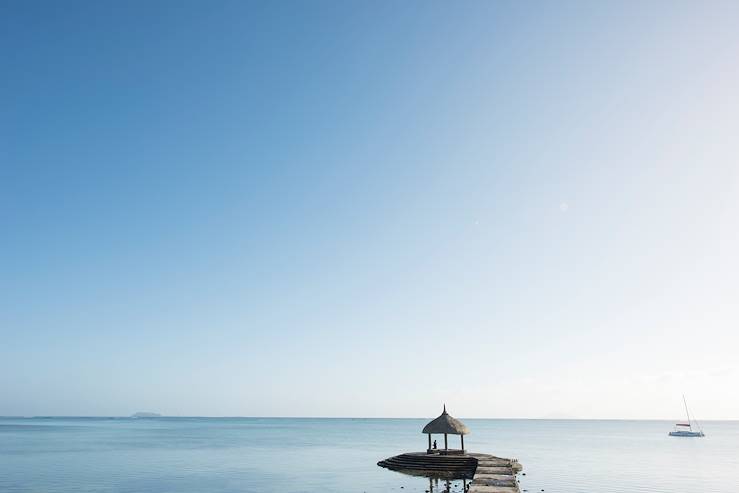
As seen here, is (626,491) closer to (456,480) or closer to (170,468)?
(456,480)

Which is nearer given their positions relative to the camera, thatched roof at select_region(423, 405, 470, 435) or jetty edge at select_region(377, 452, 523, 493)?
jetty edge at select_region(377, 452, 523, 493)

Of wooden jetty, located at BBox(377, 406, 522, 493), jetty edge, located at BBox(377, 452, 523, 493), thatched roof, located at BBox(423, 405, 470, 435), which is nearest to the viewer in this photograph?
jetty edge, located at BBox(377, 452, 523, 493)

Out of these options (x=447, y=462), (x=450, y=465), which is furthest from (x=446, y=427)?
(x=450, y=465)

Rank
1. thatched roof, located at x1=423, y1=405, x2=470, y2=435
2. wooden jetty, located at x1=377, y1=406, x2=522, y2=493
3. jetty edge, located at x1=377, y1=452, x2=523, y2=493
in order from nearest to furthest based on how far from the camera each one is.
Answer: jetty edge, located at x1=377, y1=452, x2=523, y2=493
wooden jetty, located at x1=377, y1=406, x2=522, y2=493
thatched roof, located at x1=423, y1=405, x2=470, y2=435

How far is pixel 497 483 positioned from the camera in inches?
1319

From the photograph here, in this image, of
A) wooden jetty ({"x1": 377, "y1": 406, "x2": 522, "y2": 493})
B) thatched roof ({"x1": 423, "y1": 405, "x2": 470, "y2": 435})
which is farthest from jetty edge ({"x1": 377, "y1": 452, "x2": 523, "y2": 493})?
thatched roof ({"x1": 423, "y1": 405, "x2": 470, "y2": 435})

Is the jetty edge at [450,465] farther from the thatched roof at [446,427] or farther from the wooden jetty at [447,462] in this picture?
the thatched roof at [446,427]

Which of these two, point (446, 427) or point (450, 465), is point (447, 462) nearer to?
point (450, 465)

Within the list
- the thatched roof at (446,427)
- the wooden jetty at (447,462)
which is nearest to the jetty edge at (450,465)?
the wooden jetty at (447,462)

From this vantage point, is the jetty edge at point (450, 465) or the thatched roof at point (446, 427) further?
the thatched roof at point (446, 427)

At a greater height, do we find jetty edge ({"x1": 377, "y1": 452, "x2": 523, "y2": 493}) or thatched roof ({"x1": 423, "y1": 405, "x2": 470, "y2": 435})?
thatched roof ({"x1": 423, "y1": 405, "x2": 470, "y2": 435})

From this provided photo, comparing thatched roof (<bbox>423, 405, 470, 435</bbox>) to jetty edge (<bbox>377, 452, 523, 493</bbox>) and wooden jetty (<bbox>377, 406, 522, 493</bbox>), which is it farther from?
jetty edge (<bbox>377, 452, 523, 493</bbox>)

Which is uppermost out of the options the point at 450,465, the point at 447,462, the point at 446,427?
the point at 446,427

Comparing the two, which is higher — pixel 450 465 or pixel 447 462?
pixel 447 462
